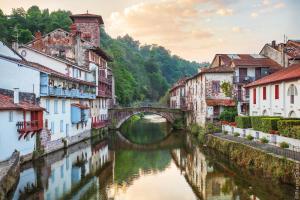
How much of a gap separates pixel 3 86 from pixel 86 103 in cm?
2490

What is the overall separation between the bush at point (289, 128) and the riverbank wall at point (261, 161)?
2.24 meters

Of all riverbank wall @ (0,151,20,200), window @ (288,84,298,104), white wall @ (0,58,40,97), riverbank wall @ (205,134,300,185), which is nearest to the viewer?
riverbank wall @ (0,151,20,200)

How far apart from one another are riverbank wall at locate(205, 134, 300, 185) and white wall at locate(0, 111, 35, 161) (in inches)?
722

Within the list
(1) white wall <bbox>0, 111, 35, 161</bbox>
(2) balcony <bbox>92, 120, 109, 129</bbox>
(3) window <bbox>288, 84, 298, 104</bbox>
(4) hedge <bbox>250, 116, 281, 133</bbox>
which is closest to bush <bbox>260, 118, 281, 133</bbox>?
(4) hedge <bbox>250, 116, 281, 133</bbox>

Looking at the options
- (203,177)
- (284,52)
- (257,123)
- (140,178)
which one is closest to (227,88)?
(284,52)

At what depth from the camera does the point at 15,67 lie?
3506 centimetres

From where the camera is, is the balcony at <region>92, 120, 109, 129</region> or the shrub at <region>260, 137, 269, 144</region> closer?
the shrub at <region>260, 137, 269, 144</region>

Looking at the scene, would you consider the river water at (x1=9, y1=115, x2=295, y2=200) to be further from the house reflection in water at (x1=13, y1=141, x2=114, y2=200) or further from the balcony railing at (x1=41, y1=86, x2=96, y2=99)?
the balcony railing at (x1=41, y1=86, x2=96, y2=99)

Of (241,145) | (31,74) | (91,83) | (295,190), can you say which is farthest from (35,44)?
(295,190)

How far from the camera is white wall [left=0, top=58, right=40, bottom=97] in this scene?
33.5 metres

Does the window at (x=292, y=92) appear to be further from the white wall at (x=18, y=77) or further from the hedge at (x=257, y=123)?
the white wall at (x=18, y=77)

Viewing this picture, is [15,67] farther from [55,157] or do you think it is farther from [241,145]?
[241,145]

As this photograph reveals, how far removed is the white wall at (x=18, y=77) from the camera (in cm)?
3353

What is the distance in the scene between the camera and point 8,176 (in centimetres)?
2339
